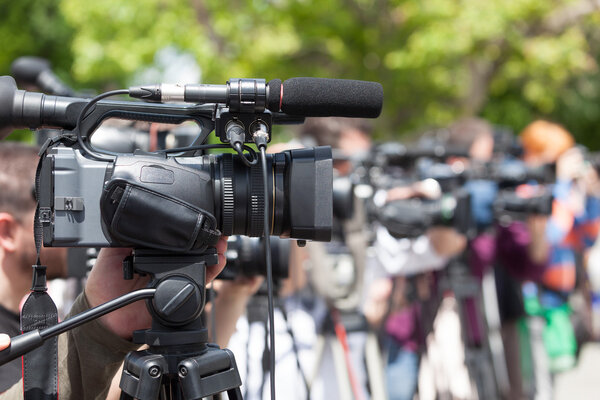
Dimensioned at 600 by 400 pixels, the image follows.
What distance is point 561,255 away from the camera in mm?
4398

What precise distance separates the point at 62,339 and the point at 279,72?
8503mm

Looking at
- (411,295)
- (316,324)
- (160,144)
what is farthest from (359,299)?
(160,144)

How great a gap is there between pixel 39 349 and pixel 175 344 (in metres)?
0.32

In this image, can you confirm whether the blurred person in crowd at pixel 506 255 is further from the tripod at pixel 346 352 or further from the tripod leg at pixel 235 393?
the tripod leg at pixel 235 393

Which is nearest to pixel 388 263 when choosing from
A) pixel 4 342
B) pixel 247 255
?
pixel 247 255

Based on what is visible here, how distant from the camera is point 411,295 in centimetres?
399

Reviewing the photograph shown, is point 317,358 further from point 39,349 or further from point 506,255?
point 39,349

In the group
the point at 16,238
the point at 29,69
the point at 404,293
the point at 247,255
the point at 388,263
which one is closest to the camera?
the point at 16,238

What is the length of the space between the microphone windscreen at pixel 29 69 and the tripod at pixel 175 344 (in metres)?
1.80

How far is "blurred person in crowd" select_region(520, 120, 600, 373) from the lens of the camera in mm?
4383

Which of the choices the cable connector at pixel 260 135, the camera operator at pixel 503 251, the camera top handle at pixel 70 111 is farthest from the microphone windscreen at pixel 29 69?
the camera operator at pixel 503 251

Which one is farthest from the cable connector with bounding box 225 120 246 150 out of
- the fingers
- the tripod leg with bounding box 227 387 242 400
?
the tripod leg with bounding box 227 387 242 400

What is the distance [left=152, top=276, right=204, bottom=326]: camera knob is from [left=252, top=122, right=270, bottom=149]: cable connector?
0.31m

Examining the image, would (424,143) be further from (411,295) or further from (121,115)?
(121,115)
